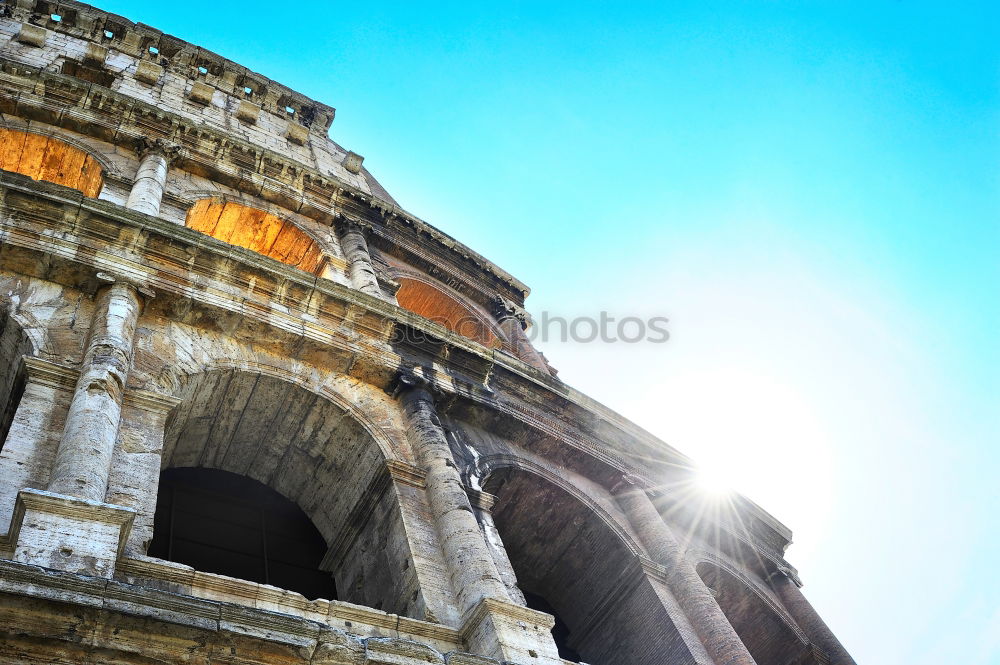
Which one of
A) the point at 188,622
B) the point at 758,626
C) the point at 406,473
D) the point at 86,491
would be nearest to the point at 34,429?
the point at 86,491

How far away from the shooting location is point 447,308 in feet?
54.2

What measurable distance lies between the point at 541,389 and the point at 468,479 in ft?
8.64

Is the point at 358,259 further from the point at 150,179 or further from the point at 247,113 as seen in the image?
the point at 247,113

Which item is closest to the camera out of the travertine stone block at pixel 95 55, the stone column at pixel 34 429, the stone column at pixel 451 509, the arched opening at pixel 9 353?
the stone column at pixel 34 429

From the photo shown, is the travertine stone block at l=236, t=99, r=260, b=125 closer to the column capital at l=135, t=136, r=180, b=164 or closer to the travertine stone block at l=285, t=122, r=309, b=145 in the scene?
the travertine stone block at l=285, t=122, r=309, b=145

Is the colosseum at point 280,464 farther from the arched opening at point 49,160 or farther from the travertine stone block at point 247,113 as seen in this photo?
the travertine stone block at point 247,113

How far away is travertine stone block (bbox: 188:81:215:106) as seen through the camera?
→ 17438 mm

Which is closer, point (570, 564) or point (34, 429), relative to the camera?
point (34, 429)

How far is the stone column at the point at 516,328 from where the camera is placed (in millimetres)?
15141

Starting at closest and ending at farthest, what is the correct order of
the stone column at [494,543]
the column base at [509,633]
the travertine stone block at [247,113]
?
the column base at [509,633] < the stone column at [494,543] < the travertine stone block at [247,113]

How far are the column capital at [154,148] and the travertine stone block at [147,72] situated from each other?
16.4 feet

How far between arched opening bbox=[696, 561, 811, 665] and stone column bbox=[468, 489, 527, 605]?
184 inches

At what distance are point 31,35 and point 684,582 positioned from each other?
52.3ft

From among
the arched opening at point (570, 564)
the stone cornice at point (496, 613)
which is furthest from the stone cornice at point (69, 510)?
the arched opening at point (570, 564)
